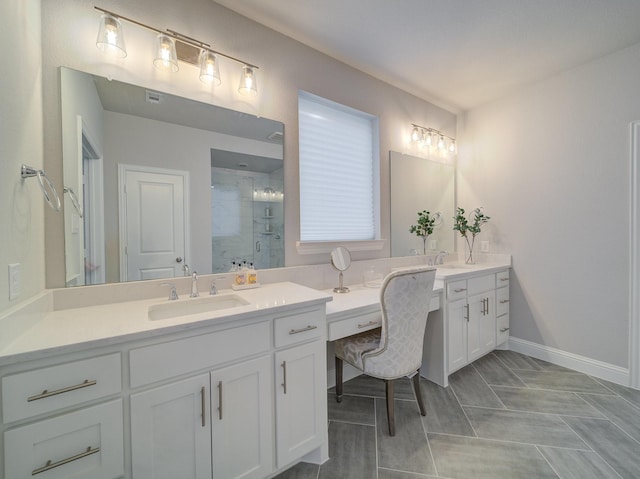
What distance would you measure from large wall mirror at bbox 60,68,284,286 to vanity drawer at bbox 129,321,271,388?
0.59 m

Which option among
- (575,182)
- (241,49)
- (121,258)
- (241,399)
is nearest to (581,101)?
(575,182)

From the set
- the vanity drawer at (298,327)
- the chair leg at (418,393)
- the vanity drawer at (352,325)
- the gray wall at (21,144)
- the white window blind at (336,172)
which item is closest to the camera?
the gray wall at (21,144)

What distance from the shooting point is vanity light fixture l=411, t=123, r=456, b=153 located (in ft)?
9.08

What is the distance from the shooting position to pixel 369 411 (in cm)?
191

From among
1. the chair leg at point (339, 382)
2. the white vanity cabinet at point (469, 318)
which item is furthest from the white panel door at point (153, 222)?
the white vanity cabinet at point (469, 318)

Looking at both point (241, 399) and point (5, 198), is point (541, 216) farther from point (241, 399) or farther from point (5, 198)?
point (5, 198)

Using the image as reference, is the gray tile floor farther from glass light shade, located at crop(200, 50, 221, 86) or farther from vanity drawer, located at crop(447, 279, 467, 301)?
glass light shade, located at crop(200, 50, 221, 86)

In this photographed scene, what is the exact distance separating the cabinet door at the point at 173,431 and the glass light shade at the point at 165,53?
158 cm

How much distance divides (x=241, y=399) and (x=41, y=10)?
1.94 metres

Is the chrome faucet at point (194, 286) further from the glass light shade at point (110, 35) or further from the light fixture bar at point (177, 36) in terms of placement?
the light fixture bar at point (177, 36)

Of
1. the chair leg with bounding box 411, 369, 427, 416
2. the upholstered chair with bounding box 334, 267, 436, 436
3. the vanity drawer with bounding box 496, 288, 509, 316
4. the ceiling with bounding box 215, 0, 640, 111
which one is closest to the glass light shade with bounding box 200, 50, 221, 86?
the ceiling with bounding box 215, 0, 640, 111

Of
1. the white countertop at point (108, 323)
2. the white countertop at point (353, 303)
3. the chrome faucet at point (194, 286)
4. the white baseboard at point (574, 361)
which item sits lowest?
the white baseboard at point (574, 361)

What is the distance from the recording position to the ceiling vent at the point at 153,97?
1.46 m

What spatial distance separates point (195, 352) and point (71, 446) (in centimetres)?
42
